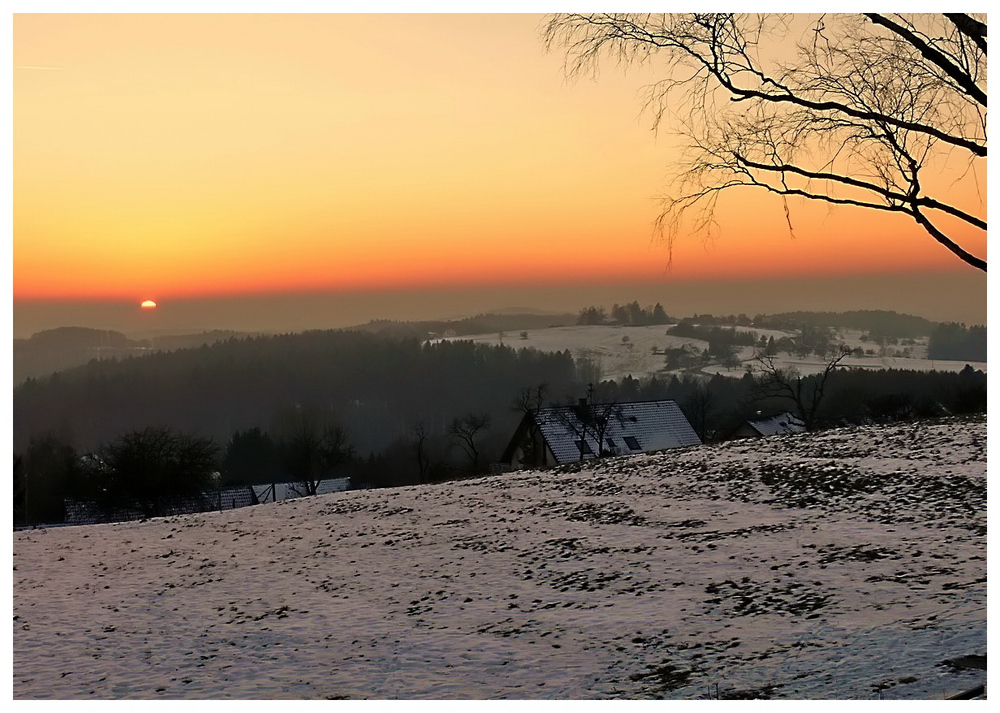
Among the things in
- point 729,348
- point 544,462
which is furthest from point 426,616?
point 729,348

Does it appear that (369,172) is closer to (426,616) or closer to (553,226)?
(553,226)

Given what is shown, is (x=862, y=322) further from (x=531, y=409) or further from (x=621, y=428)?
(x=531, y=409)

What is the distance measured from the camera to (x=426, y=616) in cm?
1023

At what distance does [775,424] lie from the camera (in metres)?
43.3

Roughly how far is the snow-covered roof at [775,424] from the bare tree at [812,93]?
3551 centimetres

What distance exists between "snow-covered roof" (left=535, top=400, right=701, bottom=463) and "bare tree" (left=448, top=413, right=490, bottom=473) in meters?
5.36

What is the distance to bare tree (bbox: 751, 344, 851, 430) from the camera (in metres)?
35.1

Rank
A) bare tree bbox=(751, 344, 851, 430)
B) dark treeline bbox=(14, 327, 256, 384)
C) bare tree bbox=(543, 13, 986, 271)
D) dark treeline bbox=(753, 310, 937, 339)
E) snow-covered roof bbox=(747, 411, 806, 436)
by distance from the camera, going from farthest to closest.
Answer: snow-covered roof bbox=(747, 411, 806, 436), bare tree bbox=(751, 344, 851, 430), dark treeline bbox=(753, 310, 937, 339), dark treeline bbox=(14, 327, 256, 384), bare tree bbox=(543, 13, 986, 271)

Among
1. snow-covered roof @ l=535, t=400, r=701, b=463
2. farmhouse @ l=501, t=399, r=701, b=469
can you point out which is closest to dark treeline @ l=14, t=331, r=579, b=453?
snow-covered roof @ l=535, t=400, r=701, b=463

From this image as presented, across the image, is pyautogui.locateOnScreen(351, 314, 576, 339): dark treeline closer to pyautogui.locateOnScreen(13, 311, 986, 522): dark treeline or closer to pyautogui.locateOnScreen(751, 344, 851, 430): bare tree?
pyautogui.locateOnScreen(13, 311, 986, 522): dark treeline

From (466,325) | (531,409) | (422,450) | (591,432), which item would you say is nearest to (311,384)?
(422,450)

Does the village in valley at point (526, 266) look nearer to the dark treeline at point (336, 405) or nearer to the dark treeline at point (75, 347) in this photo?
the dark treeline at point (75, 347)
